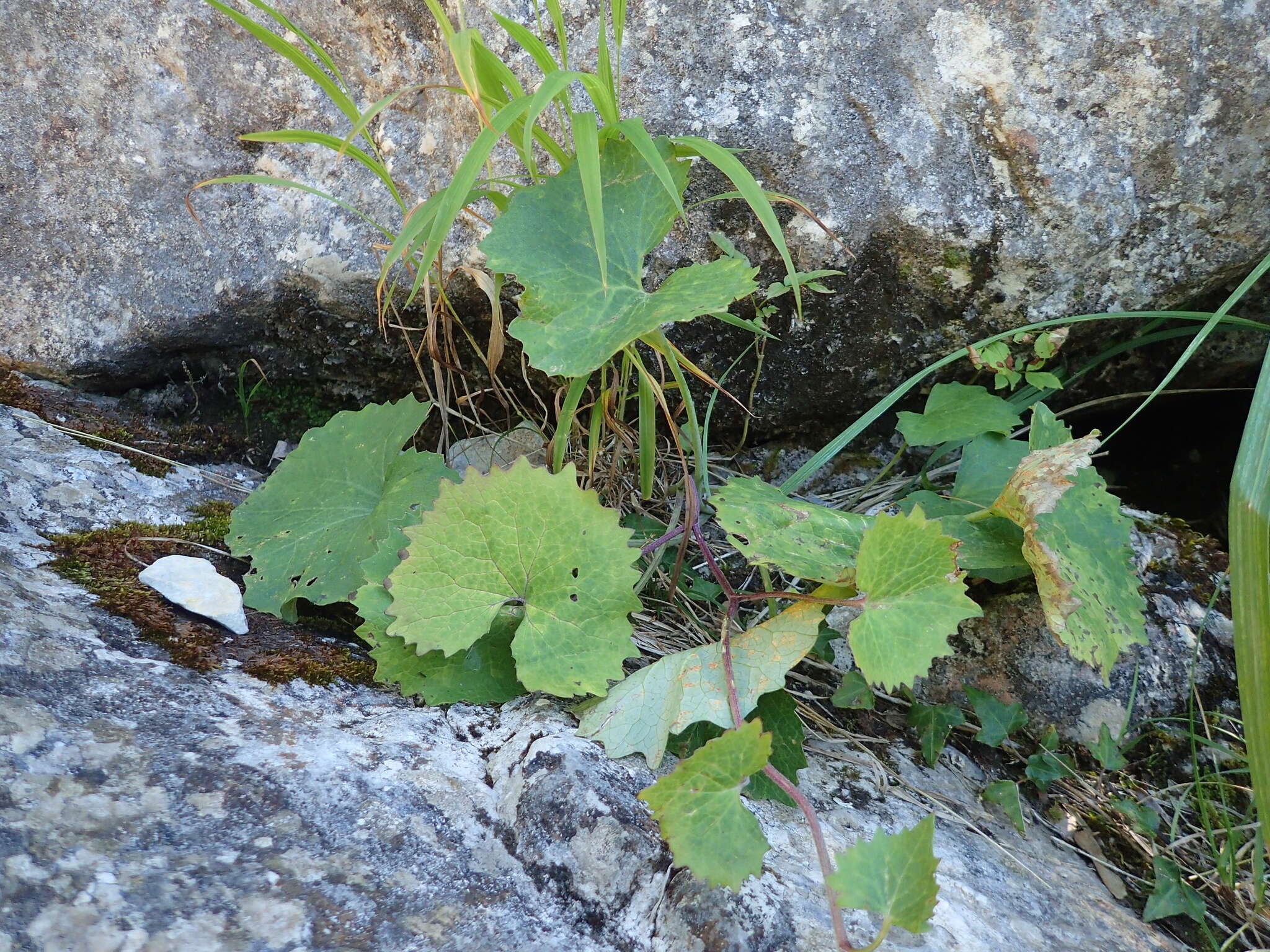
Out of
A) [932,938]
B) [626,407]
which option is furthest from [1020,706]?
[626,407]

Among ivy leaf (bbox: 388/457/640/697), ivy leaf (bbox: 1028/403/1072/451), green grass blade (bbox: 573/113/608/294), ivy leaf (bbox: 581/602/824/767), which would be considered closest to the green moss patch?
ivy leaf (bbox: 388/457/640/697)

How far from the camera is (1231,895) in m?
1.08

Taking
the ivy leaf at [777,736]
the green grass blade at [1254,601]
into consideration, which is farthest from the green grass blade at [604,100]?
the green grass blade at [1254,601]

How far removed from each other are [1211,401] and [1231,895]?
119 centimetres

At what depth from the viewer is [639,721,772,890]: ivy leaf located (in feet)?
2.61

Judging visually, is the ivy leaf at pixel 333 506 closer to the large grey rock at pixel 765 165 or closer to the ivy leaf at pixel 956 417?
the large grey rock at pixel 765 165

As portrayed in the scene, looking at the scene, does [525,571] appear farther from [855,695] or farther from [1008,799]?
[1008,799]

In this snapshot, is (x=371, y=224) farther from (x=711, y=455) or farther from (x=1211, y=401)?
(x=1211, y=401)

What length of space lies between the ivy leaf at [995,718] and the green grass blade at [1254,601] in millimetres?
313

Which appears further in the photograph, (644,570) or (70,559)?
(644,570)

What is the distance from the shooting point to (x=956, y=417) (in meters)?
1.41

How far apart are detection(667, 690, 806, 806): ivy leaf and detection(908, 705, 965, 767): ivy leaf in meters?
0.27

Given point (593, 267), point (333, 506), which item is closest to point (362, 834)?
point (333, 506)

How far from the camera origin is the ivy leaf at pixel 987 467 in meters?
1.33
